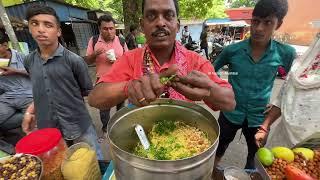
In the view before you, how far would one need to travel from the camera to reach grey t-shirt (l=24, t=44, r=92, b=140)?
96.0 inches

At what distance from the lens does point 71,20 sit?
13133 mm

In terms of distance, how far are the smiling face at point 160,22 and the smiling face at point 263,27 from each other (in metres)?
1.22

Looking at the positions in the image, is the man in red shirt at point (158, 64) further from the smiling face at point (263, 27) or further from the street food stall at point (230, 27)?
the street food stall at point (230, 27)

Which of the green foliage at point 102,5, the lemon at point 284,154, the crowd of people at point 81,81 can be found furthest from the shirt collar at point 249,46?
the green foliage at point 102,5

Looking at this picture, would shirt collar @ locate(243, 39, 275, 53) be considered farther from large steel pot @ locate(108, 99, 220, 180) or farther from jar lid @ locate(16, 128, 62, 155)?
jar lid @ locate(16, 128, 62, 155)

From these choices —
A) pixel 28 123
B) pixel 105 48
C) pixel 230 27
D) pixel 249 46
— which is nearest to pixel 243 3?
pixel 230 27

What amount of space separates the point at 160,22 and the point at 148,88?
0.68 metres

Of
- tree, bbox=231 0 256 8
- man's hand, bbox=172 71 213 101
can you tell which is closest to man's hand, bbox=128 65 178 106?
man's hand, bbox=172 71 213 101

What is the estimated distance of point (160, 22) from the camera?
4.94 feet

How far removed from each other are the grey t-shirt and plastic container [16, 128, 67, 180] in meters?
1.14

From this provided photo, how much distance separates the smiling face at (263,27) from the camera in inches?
93.0

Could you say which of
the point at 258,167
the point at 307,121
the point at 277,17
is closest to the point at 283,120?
the point at 307,121

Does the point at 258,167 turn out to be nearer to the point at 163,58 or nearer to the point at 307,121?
the point at 307,121

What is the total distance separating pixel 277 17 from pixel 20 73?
9.92 feet
